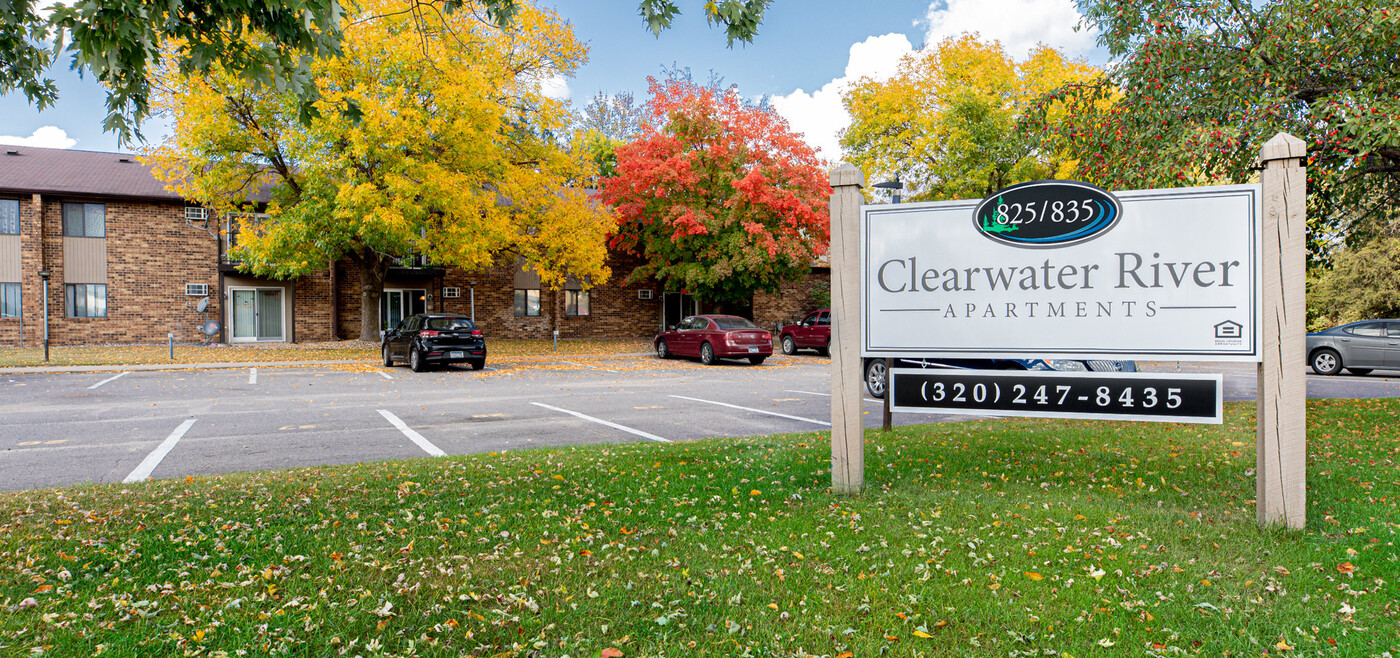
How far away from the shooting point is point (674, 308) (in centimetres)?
3462

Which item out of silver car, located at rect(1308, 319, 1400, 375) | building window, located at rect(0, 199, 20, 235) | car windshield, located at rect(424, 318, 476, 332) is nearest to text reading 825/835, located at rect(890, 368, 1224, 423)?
car windshield, located at rect(424, 318, 476, 332)

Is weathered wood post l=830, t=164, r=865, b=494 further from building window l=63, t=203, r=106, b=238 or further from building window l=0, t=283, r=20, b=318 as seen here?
building window l=0, t=283, r=20, b=318

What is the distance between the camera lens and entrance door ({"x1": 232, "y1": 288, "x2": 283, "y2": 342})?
88.4 ft

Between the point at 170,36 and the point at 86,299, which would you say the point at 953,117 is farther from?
the point at 86,299

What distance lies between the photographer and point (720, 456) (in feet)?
21.9

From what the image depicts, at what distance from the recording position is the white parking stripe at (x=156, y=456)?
628 cm

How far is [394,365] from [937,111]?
73.6 ft

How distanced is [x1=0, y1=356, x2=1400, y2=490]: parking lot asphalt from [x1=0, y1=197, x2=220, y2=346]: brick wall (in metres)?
9.90

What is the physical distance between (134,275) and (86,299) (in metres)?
1.70

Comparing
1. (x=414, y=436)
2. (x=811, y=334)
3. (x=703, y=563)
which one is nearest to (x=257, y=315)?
(x=811, y=334)

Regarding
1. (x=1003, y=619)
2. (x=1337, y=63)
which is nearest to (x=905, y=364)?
(x=1337, y=63)

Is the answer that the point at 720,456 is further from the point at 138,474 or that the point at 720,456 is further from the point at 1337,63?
the point at 1337,63

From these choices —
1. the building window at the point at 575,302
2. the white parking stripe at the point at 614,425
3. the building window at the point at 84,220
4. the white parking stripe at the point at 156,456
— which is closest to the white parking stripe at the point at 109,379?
the white parking stripe at the point at 156,456

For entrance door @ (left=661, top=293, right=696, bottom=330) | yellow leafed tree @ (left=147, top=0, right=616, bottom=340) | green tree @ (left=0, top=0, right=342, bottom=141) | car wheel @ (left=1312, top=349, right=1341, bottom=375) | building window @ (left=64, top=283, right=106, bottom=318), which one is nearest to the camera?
green tree @ (left=0, top=0, right=342, bottom=141)
